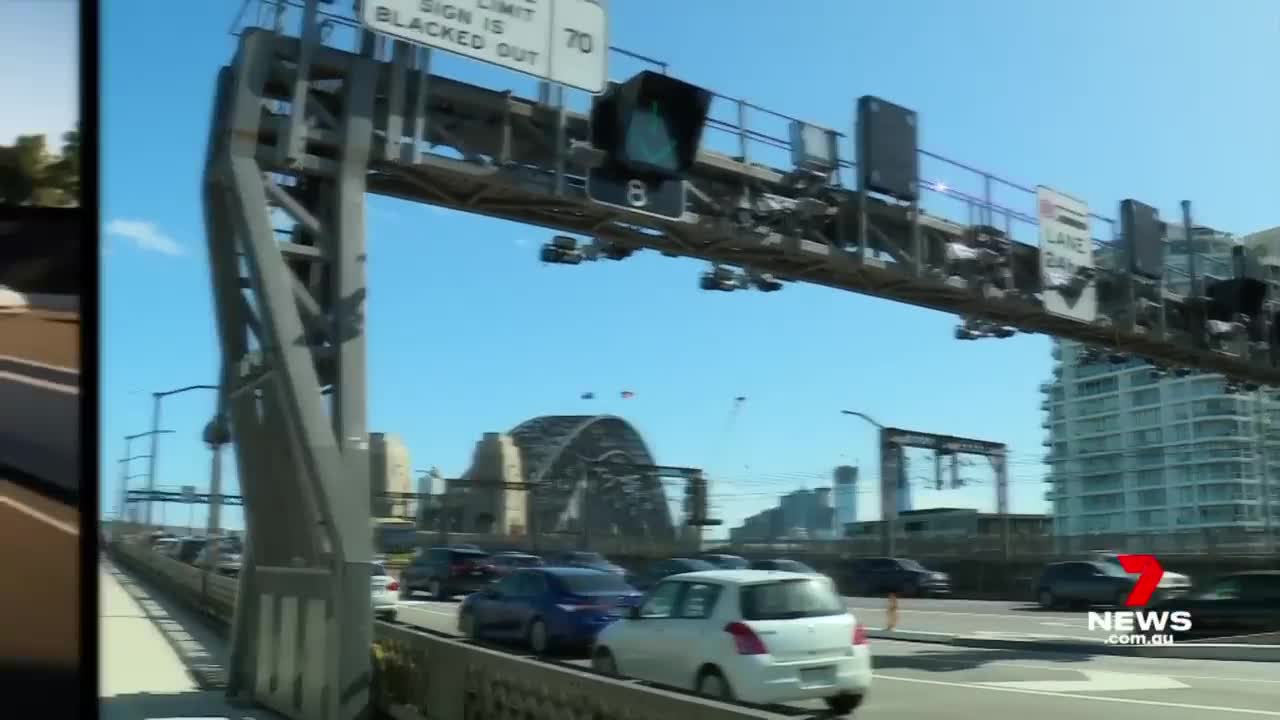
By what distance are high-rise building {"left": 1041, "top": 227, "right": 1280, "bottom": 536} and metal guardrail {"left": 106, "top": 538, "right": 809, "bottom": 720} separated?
4105 inches

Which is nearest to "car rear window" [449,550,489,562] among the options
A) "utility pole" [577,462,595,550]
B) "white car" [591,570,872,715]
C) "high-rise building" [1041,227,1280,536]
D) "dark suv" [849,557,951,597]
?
"dark suv" [849,557,951,597]

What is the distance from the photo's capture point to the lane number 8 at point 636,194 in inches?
572

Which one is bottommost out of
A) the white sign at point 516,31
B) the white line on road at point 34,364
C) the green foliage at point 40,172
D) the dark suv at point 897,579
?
the dark suv at point 897,579

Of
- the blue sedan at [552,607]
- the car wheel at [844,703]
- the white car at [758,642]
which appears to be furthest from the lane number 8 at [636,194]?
the blue sedan at [552,607]

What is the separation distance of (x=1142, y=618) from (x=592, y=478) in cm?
6307

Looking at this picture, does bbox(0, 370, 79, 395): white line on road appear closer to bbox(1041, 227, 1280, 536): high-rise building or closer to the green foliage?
the green foliage

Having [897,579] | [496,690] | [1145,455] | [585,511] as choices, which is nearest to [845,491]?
[585,511]

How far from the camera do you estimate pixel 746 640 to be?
38.2 ft

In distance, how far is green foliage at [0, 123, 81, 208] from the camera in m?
5.51

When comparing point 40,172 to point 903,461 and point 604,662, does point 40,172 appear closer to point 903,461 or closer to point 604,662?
point 604,662

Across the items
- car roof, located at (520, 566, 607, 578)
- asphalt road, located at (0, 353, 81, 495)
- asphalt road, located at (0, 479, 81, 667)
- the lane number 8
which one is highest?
the lane number 8

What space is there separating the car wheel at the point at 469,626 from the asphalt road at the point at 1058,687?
2.96 metres

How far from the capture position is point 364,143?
12562mm

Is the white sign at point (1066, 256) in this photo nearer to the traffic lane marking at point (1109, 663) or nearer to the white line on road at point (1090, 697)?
the traffic lane marking at point (1109, 663)
